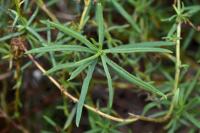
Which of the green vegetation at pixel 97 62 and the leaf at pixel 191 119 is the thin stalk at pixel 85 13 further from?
the leaf at pixel 191 119

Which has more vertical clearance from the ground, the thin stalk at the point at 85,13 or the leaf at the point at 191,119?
the thin stalk at the point at 85,13

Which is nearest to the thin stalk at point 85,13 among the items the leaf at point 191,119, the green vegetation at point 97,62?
the green vegetation at point 97,62

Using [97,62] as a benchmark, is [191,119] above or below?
below

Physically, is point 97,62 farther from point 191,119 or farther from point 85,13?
point 191,119

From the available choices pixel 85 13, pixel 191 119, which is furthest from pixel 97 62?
pixel 191 119

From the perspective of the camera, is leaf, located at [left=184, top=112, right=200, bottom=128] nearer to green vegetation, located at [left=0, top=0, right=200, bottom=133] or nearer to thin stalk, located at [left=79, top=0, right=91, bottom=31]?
green vegetation, located at [left=0, top=0, right=200, bottom=133]

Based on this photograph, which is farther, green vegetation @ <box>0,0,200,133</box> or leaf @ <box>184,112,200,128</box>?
leaf @ <box>184,112,200,128</box>

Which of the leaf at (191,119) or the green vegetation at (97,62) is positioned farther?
the leaf at (191,119)

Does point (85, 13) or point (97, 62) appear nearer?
point (97, 62)

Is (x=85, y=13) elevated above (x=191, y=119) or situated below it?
above

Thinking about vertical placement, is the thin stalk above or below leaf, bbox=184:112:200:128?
above

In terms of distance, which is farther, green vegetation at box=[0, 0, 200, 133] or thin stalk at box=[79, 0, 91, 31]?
thin stalk at box=[79, 0, 91, 31]

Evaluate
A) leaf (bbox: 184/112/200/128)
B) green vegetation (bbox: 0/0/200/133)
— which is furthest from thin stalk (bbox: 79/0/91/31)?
leaf (bbox: 184/112/200/128)
